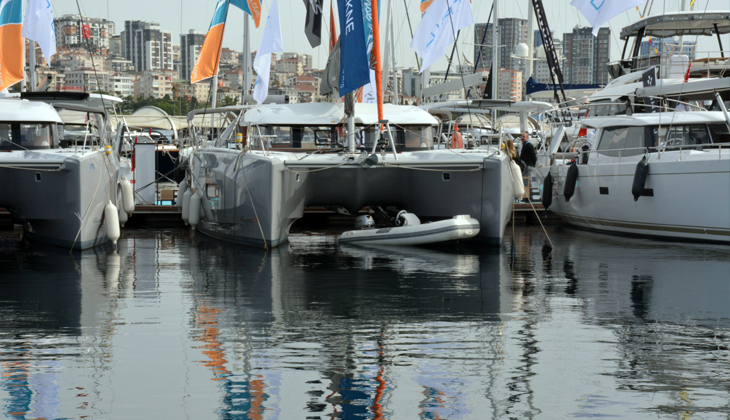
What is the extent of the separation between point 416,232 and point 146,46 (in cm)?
18311

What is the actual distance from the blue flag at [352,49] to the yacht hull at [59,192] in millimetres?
3301

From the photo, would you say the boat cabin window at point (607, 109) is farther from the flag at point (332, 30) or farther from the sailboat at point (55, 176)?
the sailboat at point (55, 176)

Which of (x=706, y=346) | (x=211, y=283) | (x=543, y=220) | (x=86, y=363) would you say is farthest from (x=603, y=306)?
(x=543, y=220)

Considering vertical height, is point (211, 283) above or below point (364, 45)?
below

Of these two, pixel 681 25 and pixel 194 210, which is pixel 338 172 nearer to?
pixel 194 210

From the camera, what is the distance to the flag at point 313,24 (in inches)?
463

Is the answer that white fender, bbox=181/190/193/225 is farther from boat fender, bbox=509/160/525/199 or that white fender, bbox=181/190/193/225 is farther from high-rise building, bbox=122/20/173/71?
high-rise building, bbox=122/20/173/71

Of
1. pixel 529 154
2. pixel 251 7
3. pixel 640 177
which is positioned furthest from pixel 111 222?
pixel 529 154

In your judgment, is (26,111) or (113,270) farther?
(26,111)

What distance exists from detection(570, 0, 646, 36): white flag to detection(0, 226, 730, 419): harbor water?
4.41 m

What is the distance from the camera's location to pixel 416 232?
11219mm

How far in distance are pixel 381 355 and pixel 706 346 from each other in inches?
88.9

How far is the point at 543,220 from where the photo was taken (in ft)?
50.7

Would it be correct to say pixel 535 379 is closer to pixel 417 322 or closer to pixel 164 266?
pixel 417 322
